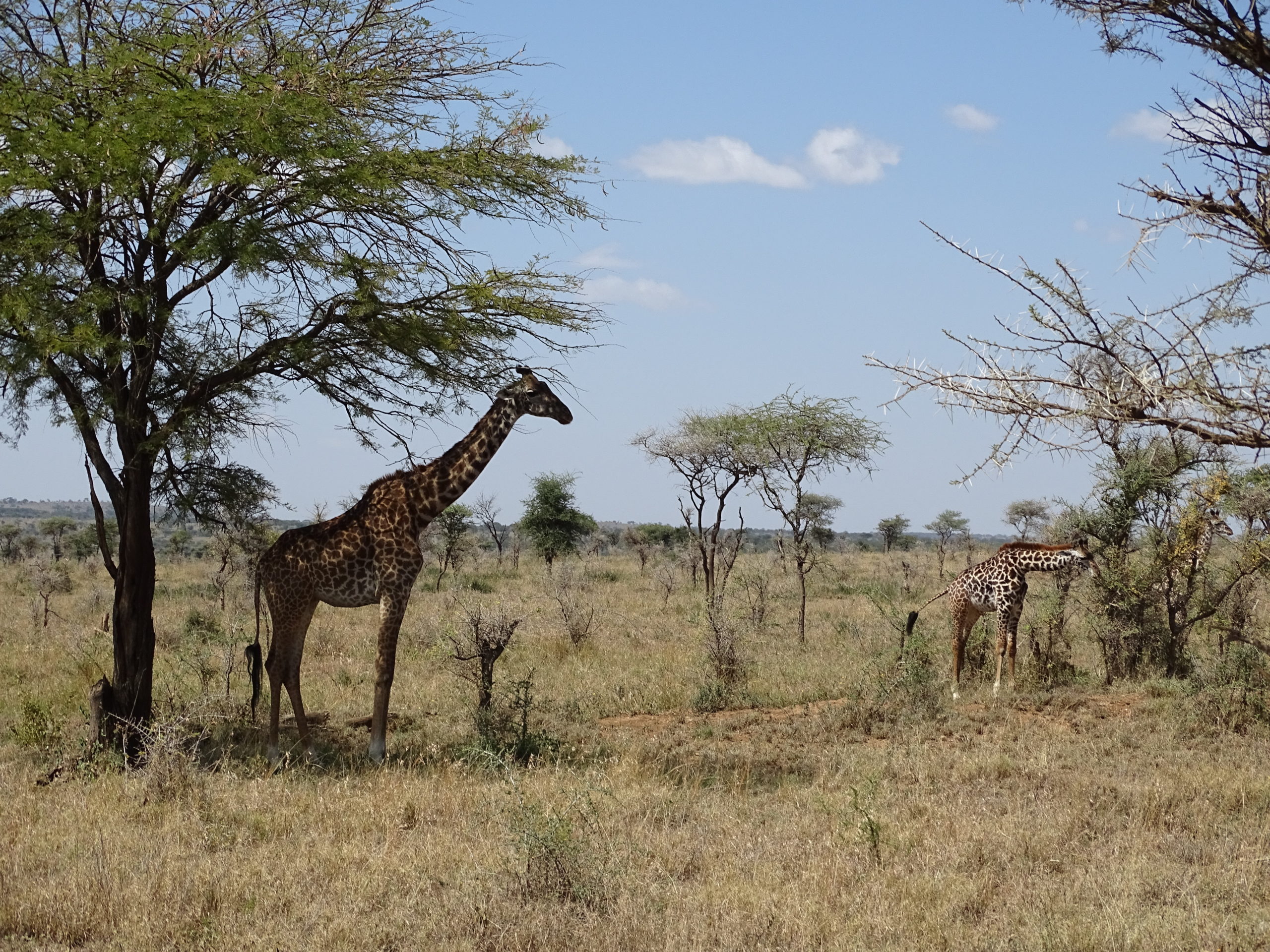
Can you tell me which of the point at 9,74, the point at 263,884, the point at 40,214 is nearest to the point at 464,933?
the point at 263,884

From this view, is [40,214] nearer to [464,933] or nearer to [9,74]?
[9,74]

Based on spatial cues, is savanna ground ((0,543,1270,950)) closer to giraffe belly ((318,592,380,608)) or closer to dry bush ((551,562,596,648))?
giraffe belly ((318,592,380,608))

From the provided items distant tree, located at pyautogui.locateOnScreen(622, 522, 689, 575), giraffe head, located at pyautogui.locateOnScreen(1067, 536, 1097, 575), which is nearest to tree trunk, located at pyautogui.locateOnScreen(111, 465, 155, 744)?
giraffe head, located at pyautogui.locateOnScreen(1067, 536, 1097, 575)

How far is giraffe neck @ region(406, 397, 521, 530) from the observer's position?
10.1m

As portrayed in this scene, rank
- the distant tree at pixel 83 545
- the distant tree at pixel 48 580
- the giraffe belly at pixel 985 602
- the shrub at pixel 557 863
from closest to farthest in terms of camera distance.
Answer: the shrub at pixel 557 863, the giraffe belly at pixel 985 602, the distant tree at pixel 48 580, the distant tree at pixel 83 545

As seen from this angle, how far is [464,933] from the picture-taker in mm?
5695

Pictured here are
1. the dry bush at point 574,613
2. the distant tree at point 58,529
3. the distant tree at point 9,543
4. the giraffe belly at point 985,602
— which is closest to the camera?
the giraffe belly at point 985,602

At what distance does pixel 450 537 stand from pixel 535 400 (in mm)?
21548

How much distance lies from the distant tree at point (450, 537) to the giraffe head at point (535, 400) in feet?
63.8

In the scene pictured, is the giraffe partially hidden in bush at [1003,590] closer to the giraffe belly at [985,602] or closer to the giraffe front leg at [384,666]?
the giraffe belly at [985,602]

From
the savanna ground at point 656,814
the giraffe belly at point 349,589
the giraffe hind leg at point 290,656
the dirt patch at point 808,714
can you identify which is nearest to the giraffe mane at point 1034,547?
the savanna ground at point 656,814

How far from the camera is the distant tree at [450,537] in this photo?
31.8 metres

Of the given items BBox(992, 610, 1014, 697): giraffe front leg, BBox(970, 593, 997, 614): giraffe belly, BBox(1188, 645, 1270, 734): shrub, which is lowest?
BBox(1188, 645, 1270, 734): shrub

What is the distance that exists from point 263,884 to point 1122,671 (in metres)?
10.1
